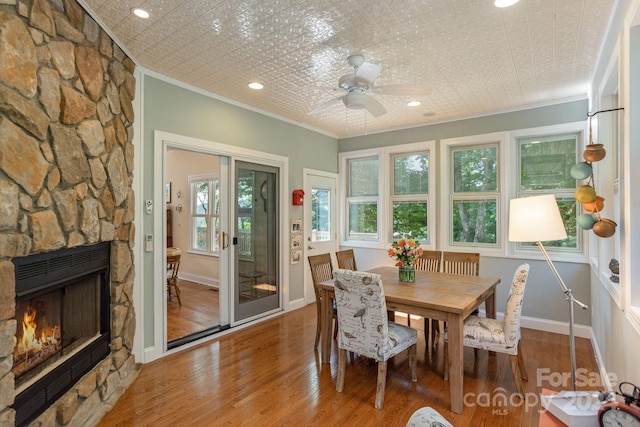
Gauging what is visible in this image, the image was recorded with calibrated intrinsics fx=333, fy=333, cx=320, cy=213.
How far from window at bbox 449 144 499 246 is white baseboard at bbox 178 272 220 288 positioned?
418cm

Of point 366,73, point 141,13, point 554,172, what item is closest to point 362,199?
point 554,172

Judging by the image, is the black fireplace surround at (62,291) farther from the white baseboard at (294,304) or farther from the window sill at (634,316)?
the window sill at (634,316)

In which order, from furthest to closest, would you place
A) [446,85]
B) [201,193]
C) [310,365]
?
[201,193] → [446,85] → [310,365]

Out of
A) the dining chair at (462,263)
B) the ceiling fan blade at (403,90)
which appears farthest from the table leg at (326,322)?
the ceiling fan blade at (403,90)

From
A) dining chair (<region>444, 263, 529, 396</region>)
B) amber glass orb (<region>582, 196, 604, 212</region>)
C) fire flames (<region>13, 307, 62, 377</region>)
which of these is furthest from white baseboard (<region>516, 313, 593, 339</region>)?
fire flames (<region>13, 307, 62, 377</region>)

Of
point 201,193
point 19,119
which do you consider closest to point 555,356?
point 19,119

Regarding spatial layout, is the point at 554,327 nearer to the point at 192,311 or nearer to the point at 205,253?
the point at 192,311

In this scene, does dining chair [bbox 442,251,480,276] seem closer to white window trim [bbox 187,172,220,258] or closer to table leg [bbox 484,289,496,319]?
table leg [bbox 484,289,496,319]

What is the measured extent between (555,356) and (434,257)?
1.47m

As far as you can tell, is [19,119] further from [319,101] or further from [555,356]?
[555,356]

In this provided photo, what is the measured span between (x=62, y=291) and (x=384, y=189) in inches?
164

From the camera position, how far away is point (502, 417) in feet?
7.47

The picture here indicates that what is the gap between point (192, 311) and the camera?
4672mm

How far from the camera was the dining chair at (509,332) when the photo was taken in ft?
8.00
